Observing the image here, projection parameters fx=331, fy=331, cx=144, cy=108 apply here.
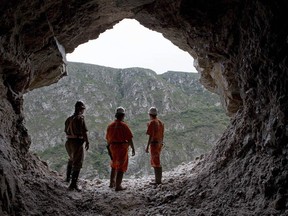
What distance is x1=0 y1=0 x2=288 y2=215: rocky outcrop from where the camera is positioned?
438 centimetres

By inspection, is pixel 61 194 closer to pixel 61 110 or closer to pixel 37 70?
pixel 37 70

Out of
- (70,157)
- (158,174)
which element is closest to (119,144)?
(70,157)

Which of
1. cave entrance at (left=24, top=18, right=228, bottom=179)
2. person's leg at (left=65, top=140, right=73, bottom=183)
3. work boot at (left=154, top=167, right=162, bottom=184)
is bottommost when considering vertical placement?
work boot at (left=154, top=167, right=162, bottom=184)

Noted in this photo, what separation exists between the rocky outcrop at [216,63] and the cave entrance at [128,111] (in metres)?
16.7

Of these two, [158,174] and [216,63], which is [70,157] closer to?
[158,174]

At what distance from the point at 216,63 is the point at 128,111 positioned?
35.8 meters

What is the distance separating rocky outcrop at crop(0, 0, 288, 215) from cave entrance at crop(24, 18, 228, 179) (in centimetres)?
1673

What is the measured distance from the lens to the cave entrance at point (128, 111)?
28844mm

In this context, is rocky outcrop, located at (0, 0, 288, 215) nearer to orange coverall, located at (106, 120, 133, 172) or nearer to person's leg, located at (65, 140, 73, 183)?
person's leg, located at (65, 140, 73, 183)

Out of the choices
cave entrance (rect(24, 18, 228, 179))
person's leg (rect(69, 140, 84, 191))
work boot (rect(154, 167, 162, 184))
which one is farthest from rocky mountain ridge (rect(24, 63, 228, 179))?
person's leg (rect(69, 140, 84, 191))

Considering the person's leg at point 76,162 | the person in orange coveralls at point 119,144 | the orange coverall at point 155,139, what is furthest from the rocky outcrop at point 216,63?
the person in orange coveralls at point 119,144

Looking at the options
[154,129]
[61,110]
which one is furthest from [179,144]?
[154,129]

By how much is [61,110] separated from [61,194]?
121ft

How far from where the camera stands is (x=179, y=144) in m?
31.8
